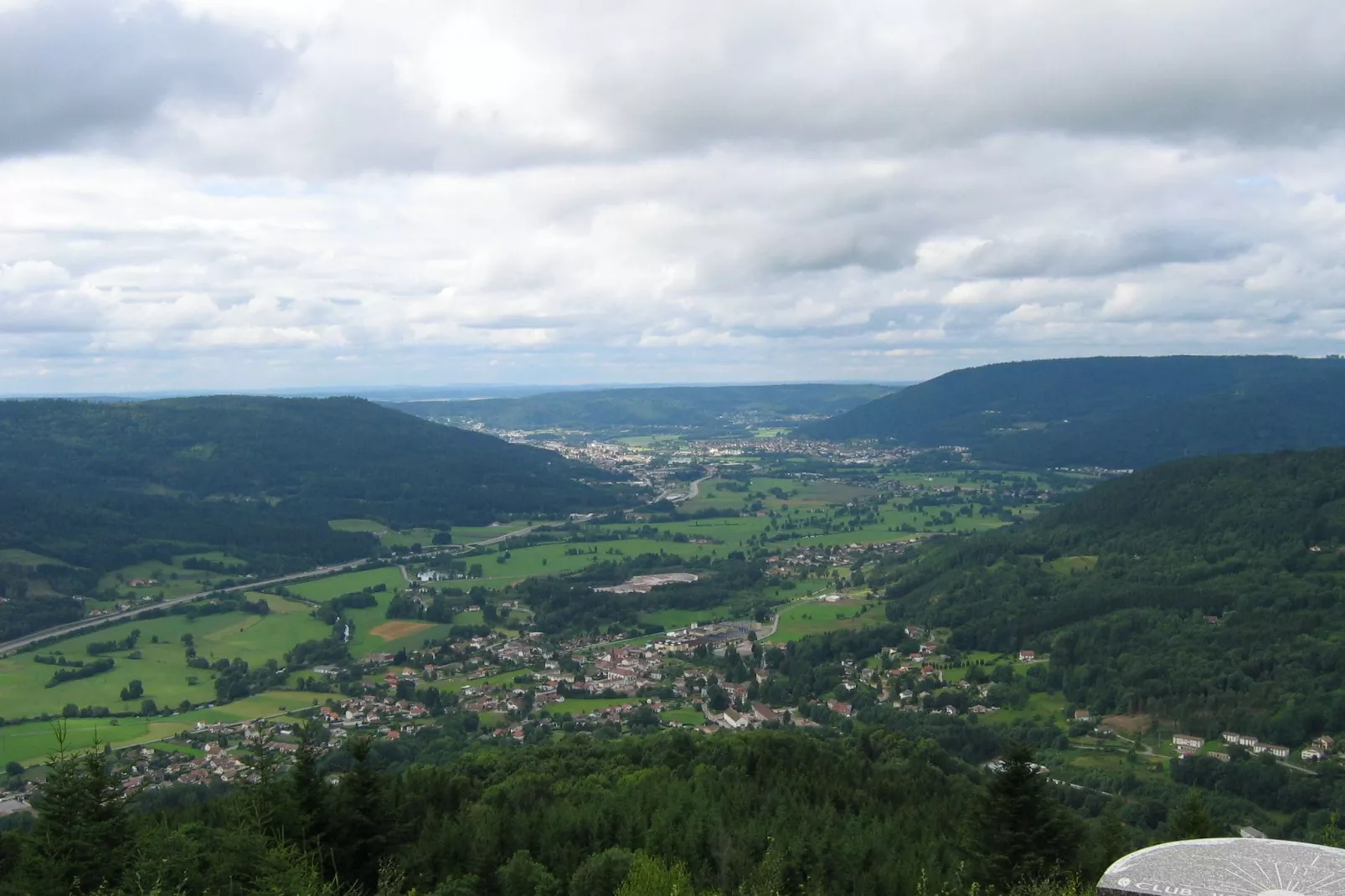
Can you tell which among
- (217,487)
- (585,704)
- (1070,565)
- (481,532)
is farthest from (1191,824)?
(217,487)

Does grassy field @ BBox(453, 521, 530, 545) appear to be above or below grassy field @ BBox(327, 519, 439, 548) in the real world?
below

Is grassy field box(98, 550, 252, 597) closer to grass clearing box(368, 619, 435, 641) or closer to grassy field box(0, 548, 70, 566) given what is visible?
grassy field box(0, 548, 70, 566)

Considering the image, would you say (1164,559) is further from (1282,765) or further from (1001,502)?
(1001,502)

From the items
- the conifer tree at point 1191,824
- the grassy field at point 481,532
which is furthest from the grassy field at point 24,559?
the conifer tree at point 1191,824

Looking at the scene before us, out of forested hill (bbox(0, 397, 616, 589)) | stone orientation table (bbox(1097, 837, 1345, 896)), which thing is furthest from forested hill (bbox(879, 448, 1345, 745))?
forested hill (bbox(0, 397, 616, 589))

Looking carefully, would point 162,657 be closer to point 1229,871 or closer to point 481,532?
point 481,532
